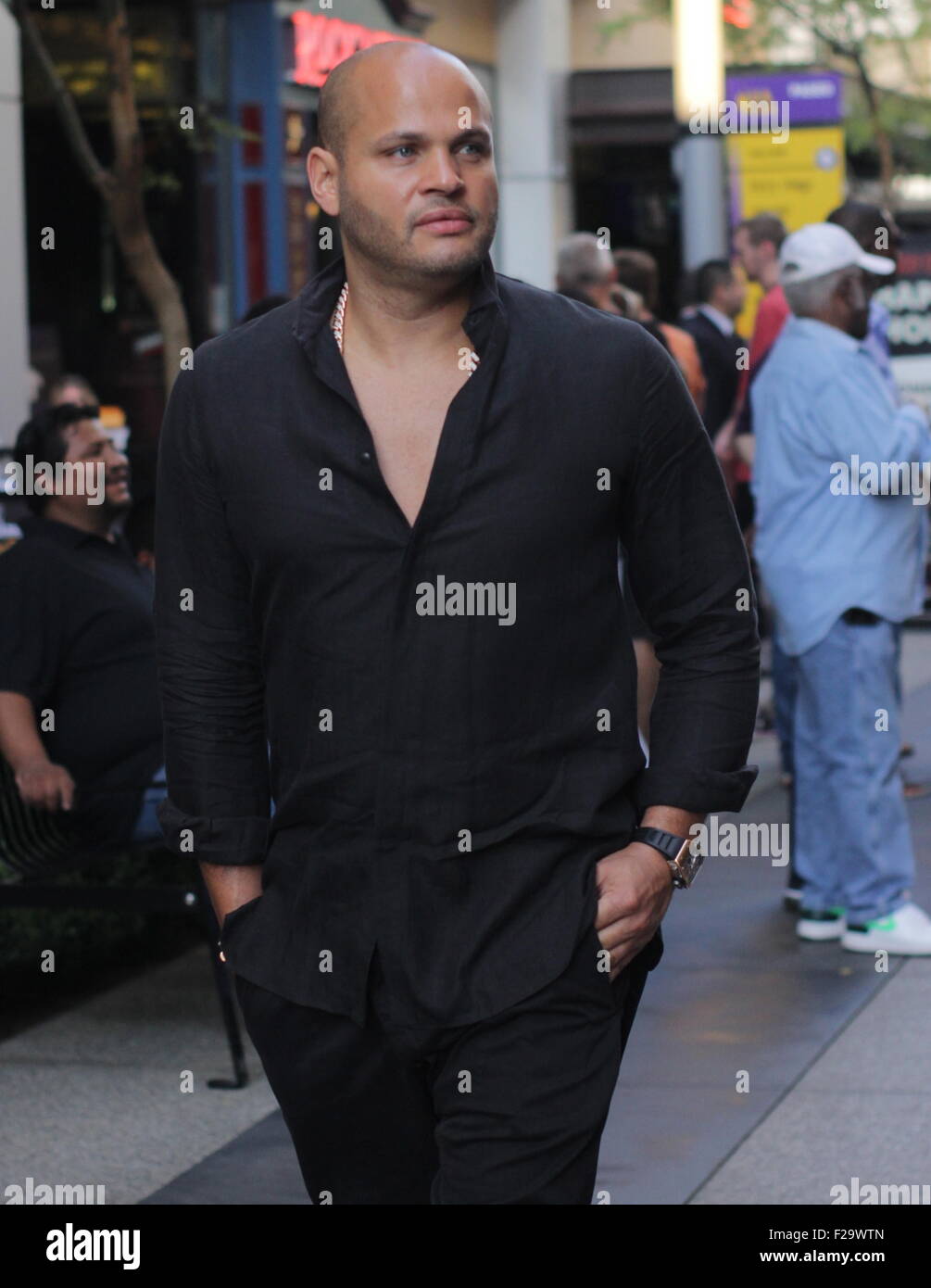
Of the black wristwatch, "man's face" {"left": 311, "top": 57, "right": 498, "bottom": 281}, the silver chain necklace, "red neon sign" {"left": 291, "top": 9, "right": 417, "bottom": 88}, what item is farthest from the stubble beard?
"red neon sign" {"left": 291, "top": 9, "right": 417, "bottom": 88}

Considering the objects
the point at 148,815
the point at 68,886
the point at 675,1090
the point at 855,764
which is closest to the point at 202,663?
the point at 675,1090

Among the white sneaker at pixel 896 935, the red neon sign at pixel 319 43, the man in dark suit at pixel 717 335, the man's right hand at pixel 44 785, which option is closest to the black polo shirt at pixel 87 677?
the man's right hand at pixel 44 785

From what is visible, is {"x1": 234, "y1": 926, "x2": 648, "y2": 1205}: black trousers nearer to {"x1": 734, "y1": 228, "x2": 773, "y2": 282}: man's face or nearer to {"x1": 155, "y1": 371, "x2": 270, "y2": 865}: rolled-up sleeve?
{"x1": 155, "y1": 371, "x2": 270, "y2": 865}: rolled-up sleeve

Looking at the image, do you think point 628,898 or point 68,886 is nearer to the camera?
point 628,898

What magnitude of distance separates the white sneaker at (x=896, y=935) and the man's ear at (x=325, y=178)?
166 inches

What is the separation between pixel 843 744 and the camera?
6.83 metres

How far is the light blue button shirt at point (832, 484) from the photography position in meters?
6.63

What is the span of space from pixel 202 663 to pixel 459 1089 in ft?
2.05

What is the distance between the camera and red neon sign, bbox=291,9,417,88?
17578 mm

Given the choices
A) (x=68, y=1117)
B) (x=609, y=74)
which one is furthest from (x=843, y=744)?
(x=609, y=74)

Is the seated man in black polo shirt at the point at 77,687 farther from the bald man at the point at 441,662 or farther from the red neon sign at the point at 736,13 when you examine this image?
the red neon sign at the point at 736,13

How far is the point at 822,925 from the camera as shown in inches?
275

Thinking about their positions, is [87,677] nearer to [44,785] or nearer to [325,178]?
[44,785]
